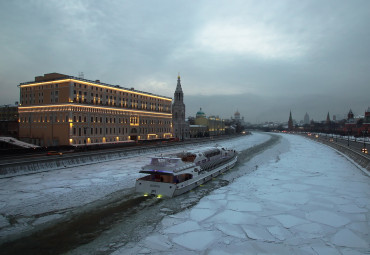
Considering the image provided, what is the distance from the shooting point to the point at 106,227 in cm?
1530

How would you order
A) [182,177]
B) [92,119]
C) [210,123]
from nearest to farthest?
[182,177] → [92,119] → [210,123]

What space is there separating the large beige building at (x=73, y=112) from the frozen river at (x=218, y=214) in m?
30.7

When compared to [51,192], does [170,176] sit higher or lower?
higher

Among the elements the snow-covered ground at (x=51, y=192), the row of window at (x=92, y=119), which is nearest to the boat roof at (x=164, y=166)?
the snow-covered ground at (x=51, y=192)

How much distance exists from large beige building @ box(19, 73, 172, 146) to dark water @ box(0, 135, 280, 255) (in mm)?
41815

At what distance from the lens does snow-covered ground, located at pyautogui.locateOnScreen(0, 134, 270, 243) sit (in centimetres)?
1627

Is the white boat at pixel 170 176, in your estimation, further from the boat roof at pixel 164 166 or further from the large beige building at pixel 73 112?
the large beige building at pixel 73 112

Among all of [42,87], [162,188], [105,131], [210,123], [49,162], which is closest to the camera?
[162,188]

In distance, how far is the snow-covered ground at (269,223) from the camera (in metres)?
12.5

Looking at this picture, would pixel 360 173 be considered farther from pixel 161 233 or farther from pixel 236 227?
pixel 161 233

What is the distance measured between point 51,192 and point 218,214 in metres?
15.9

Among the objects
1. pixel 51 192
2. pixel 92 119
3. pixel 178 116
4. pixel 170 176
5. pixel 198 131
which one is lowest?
pixel 51 192

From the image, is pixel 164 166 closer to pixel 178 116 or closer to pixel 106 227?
pixel 106 227

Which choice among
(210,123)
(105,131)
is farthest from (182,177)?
(210,123)
